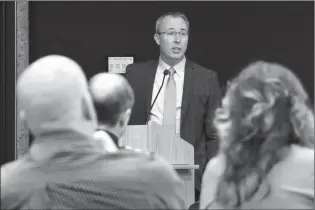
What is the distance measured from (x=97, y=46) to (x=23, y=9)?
729 millimetres

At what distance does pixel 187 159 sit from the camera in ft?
13.3

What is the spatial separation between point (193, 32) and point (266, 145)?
443 centimetres

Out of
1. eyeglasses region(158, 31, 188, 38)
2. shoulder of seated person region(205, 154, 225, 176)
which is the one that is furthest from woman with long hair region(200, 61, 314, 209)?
eyeglasses region(158, 31, 188, 38)

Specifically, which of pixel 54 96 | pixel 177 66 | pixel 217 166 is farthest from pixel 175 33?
pixel 54 96

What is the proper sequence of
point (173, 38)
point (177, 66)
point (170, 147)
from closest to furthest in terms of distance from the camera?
point (170, 147), point (177, 66), point (173, 38)

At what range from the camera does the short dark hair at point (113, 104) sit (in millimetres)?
2418

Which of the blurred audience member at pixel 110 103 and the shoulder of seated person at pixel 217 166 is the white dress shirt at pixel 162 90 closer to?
the blurred audience member at pixel 110 103

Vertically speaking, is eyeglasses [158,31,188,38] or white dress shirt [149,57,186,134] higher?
eyeglasses [158,31,188,38]

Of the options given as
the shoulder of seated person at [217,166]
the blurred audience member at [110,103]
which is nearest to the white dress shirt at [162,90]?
the blurred audience member at [110,103]

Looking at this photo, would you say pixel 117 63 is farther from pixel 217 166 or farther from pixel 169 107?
pixel 217 166

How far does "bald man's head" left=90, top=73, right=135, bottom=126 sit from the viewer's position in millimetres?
2414

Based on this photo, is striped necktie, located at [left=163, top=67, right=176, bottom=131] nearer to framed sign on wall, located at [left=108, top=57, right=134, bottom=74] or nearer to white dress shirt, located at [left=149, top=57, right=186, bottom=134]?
white dress shirt, located at [left=149, top=57, right=186, bottom=134]

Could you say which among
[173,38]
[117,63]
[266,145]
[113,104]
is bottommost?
[266,145]

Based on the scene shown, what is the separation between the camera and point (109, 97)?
2418 millimetres
